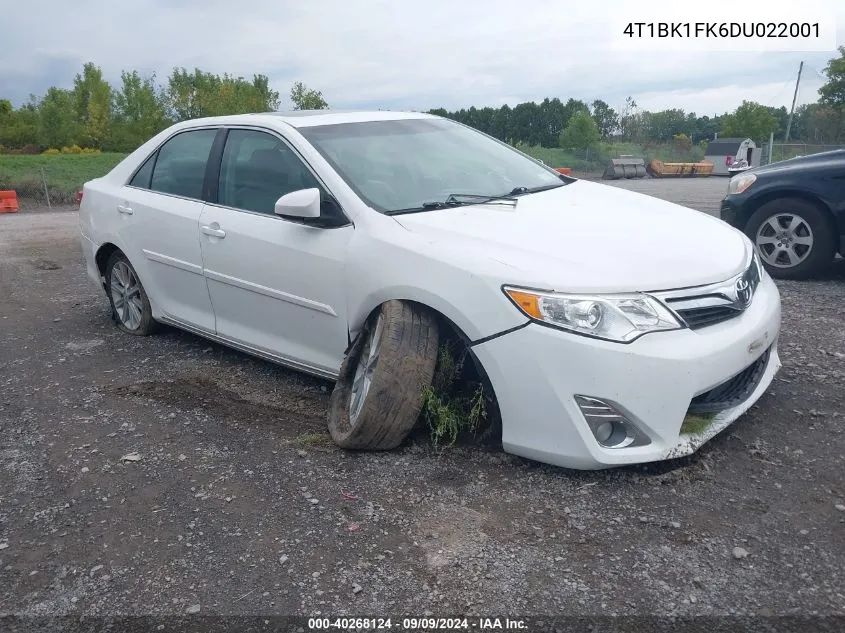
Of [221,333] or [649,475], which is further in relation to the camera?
[221,333]

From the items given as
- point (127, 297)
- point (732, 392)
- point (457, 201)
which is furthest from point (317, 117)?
point (732, 392)

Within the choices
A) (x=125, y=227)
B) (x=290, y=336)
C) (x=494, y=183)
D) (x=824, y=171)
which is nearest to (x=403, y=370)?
(x=290, y=336)

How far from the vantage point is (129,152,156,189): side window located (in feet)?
17.2

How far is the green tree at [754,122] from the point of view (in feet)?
232

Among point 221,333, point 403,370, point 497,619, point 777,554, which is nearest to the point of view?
point 497,619

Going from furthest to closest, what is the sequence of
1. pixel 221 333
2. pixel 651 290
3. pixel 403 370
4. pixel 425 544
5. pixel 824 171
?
pixel 824 171 < pixel 221 333 < pixel 403 370 < pixel 651 290 < pixel 425 544

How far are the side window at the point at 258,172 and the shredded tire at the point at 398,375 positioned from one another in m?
0.98

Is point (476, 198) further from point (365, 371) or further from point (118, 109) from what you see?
point (118, 109)

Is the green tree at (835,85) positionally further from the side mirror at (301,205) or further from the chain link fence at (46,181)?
the side mirror at (301,205)

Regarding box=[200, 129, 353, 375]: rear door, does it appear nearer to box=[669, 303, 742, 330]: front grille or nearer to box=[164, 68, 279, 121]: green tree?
box=[669, 303, 742, 330]: front grille

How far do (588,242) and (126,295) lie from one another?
373 centimetres

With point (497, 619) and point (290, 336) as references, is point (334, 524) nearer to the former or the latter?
point (497, 619)

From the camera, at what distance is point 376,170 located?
Result: 4035mm

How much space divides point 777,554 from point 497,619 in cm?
101
